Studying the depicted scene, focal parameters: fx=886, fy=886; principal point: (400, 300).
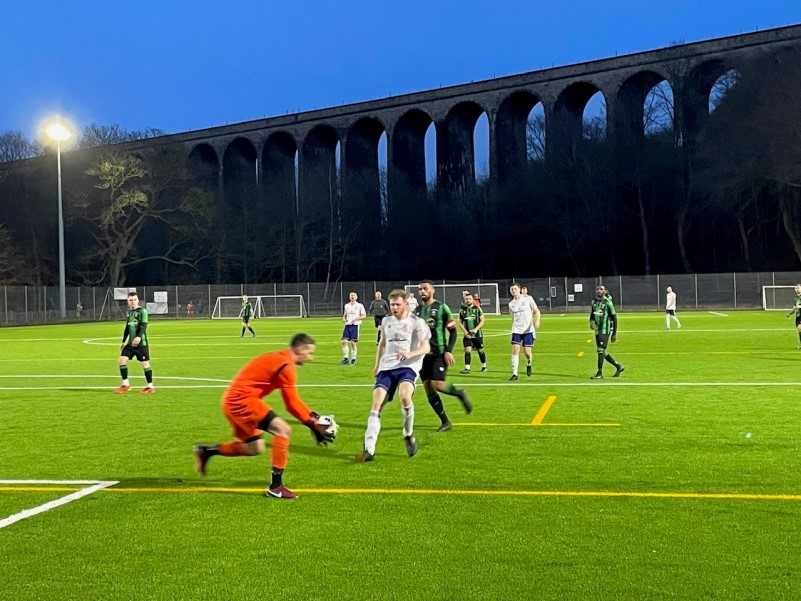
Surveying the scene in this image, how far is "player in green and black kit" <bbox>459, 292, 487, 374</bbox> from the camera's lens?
67.3 ft

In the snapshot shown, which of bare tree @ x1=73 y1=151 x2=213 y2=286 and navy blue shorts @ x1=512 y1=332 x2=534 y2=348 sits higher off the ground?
bare tree @ x1=73 y1=151 x2=213 y2=286

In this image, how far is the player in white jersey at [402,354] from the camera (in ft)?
31.7

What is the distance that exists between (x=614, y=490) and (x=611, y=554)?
77.9 inches

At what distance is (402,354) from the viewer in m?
9.66

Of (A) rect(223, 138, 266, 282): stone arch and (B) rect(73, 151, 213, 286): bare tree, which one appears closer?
(B) rect(73, 151, 213, 286): bare tree

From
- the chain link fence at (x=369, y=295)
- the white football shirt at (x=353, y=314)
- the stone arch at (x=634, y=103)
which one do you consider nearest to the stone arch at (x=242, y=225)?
the chain link fence at (x=369, y=295)

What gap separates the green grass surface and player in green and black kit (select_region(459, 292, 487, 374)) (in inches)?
180

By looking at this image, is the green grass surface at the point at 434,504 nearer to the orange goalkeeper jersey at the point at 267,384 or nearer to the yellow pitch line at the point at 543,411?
the yellow pitch line at the point at 543,411

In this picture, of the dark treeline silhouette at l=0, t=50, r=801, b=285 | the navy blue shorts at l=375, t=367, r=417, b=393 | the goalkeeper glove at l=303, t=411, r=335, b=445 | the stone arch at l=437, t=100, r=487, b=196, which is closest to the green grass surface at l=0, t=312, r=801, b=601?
the goalkeeper glove at l=303, t=411, r=335, b=445

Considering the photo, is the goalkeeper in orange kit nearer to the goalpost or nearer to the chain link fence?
the chain link fence

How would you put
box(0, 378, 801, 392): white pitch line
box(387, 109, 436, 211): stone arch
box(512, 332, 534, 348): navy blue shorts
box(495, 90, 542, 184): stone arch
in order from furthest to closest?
box(387, 109, 436, 211): stone arch → box(495, 90, 542, 184): stone arch → box(512, 332, 534, 348): navy blue shorts → box(0, 378, 801, 392): white pitch line

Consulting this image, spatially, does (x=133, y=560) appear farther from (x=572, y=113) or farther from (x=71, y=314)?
(x=572, y=113)

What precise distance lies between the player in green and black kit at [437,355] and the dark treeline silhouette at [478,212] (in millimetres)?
55597

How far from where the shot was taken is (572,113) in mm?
82250
